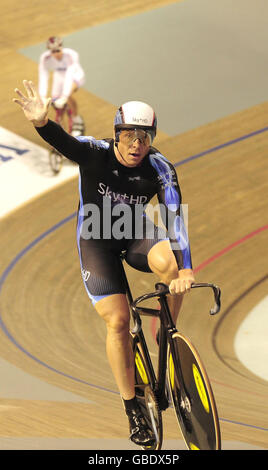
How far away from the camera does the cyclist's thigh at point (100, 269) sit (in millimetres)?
3355

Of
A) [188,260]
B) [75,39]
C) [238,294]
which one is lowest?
[188,260]

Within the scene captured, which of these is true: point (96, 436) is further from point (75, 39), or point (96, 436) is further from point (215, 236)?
point (75, 39)

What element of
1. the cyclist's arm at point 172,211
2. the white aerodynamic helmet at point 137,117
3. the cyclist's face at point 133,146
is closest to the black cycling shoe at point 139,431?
the cyclist's arm at point 172,211

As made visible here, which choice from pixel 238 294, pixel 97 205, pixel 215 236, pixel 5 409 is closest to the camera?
pixel 97 205

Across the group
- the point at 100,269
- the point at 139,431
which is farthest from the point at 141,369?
the point at 100,269

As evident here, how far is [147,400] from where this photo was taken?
3537 mm

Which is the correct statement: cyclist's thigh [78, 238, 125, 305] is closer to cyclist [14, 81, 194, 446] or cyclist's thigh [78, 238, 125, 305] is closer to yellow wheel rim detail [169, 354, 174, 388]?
cyclist [14, 81, 194, 446]

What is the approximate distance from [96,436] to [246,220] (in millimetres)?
4596

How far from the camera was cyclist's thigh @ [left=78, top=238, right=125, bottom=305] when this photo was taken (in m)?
3.36

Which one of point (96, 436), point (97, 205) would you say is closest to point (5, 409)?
point (96, 436)

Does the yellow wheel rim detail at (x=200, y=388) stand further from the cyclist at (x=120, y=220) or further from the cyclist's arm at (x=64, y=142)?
the cyclist's arm at (x=64, y=142)

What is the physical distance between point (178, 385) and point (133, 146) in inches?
40.4

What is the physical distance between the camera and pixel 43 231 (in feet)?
24.8

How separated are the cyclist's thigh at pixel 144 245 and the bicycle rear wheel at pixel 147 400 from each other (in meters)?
0.45
